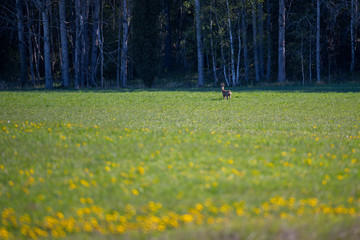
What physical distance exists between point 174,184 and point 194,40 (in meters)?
39.6

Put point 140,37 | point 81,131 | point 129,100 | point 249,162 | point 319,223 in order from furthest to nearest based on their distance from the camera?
point 140,37 < point 129,100 < point 81,131 < point 249,162 < point 319,223

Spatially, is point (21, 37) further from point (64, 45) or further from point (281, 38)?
point (281, 38)

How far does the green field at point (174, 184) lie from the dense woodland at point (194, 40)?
2479cm

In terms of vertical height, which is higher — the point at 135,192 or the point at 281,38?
the point at 281,38

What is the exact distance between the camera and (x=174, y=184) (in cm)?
615

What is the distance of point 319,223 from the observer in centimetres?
479

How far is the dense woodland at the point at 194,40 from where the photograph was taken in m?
34.0

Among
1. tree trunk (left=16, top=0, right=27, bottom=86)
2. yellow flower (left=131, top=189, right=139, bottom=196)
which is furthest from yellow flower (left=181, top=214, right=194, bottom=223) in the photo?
tree trunk (left=16, top=0, right=27, bottom=86)

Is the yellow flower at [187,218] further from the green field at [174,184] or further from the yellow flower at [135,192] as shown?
the yellow flower at [135,192]

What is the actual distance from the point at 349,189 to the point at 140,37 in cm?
3166

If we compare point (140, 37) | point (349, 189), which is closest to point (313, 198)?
point (349, 189)

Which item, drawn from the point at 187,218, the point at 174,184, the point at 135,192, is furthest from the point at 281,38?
the point at 187,218

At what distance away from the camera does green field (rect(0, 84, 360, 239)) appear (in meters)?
4.82

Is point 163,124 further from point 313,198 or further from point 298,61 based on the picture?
point 298,61
